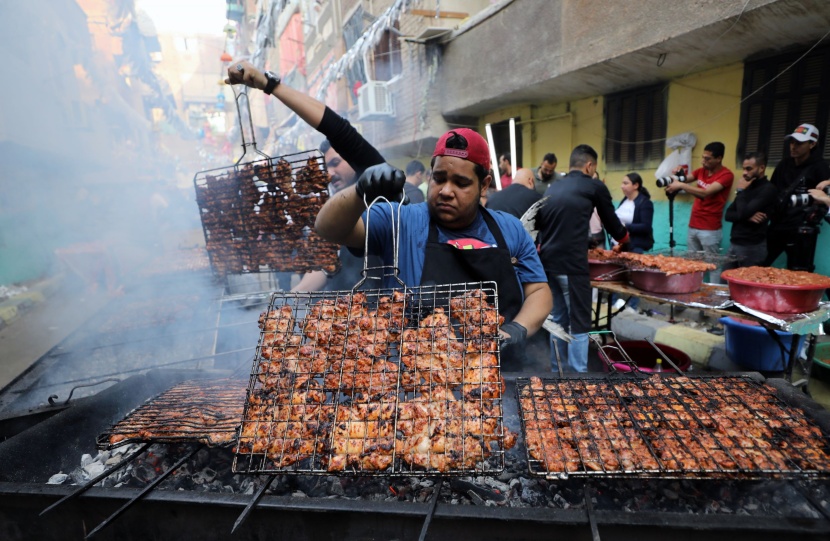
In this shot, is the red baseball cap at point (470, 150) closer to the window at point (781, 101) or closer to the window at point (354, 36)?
the window at point (781, 101)

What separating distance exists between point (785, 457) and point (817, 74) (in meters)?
7.15

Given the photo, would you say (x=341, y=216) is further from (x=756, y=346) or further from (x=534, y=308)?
(x=756, y=346)

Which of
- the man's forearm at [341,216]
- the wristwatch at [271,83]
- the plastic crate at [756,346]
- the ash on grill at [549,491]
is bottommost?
the plastic crate at [756,346]

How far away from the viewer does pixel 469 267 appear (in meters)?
2.64

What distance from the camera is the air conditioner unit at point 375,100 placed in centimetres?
1466

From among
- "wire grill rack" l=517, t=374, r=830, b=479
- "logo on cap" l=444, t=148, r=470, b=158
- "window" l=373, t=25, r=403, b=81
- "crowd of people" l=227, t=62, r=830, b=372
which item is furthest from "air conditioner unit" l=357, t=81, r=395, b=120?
"wire grill rack" l=517, t=374, r=830, b=479

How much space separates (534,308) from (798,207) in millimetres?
5615

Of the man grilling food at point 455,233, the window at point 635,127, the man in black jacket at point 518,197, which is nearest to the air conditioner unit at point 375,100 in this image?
the window at point 635,127

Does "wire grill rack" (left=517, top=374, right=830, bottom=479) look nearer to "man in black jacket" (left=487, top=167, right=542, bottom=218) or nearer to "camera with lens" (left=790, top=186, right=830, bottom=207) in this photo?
"man in black jacket" (left=487, top=167, right=542, bottom=218)

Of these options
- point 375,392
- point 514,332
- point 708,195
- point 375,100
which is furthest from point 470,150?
point 375,100

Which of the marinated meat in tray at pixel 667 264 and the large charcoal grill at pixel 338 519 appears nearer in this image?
the large charcoal grill at pixel 338 519

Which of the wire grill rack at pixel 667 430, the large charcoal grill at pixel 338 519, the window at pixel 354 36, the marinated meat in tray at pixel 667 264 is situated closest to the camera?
the large charcoal grill at pixel 338 519

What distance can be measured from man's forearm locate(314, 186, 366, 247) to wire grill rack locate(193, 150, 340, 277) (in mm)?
1120

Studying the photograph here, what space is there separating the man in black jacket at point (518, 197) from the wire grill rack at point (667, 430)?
3.77 m
